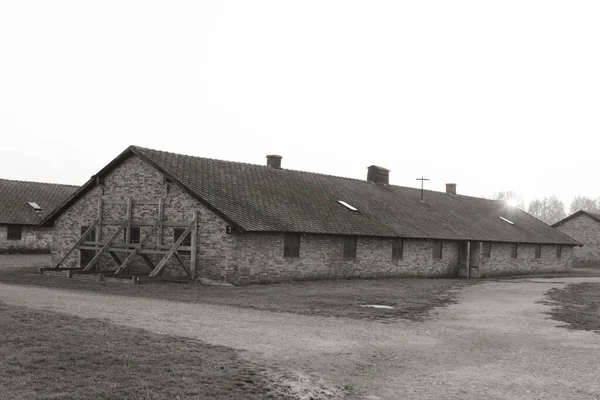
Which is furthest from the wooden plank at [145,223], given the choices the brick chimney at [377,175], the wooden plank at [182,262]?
the brick chimney at [377,175]

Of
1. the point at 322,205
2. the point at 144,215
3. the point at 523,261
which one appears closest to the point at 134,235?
the point at 144,215

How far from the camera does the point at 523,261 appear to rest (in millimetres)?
40094

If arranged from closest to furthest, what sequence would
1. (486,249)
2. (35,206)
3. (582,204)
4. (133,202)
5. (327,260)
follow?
(133,202)
(327,260)
(486,249)
(35,206)
(582,204)

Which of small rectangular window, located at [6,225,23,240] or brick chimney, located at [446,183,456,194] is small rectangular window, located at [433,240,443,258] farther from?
small rectangular window, located at [6,225,23,240]

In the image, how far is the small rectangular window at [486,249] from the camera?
120 ft

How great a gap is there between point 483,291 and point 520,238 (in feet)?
52.8

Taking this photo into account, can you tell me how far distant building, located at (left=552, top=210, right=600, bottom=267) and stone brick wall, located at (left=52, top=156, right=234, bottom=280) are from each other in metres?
39.9

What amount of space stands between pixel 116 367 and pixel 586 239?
51666mm

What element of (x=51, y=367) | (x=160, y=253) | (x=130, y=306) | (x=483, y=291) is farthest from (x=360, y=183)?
(x=51, y=367)

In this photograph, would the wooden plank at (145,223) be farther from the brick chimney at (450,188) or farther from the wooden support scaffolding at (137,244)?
the brick chimney at (450,188)

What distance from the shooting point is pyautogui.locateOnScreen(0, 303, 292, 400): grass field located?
7758 mm

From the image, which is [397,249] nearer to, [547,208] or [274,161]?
[274,161]

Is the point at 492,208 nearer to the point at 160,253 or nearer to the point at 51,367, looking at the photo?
the point at 160,253

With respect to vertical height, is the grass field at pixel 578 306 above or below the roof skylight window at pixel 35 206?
below
